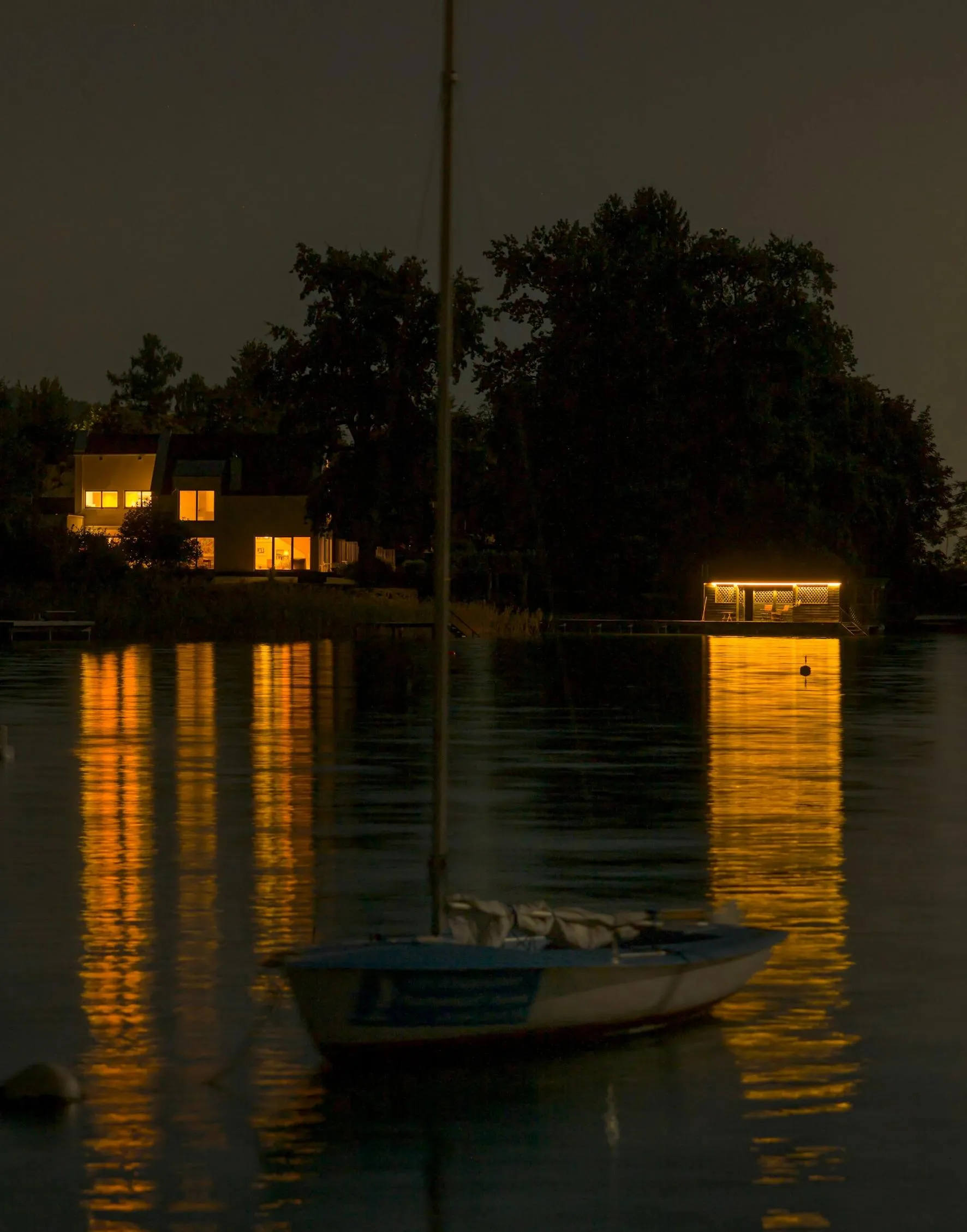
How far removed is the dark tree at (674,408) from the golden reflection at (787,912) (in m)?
66.1

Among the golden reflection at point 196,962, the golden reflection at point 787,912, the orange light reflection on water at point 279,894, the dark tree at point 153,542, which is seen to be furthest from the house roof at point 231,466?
the golden reflection at point 196,962

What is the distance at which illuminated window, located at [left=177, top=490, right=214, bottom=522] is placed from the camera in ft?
443

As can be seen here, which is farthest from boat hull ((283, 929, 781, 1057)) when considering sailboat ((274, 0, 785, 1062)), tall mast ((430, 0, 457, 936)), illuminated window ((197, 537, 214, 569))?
illuminated window ((197, 537, 214, 569))

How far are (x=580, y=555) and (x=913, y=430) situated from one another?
80.2ft

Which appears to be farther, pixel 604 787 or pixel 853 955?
pixel 604 787

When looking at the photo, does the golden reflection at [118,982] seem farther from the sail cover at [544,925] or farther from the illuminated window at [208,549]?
the illuminated window at [208,549]

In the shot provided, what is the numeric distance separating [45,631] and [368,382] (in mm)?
34872

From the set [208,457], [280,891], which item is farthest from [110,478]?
[280,891]

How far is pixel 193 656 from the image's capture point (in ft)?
224

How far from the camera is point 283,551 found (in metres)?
135

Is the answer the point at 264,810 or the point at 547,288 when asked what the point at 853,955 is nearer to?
the point at 264,810

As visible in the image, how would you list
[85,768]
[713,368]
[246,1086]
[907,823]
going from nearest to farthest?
[246,1086] < [907,823] < [85,768] < [713,368]

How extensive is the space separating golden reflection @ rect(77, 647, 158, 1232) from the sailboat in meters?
1.05

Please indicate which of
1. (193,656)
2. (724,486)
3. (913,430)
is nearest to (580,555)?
(724,486)
